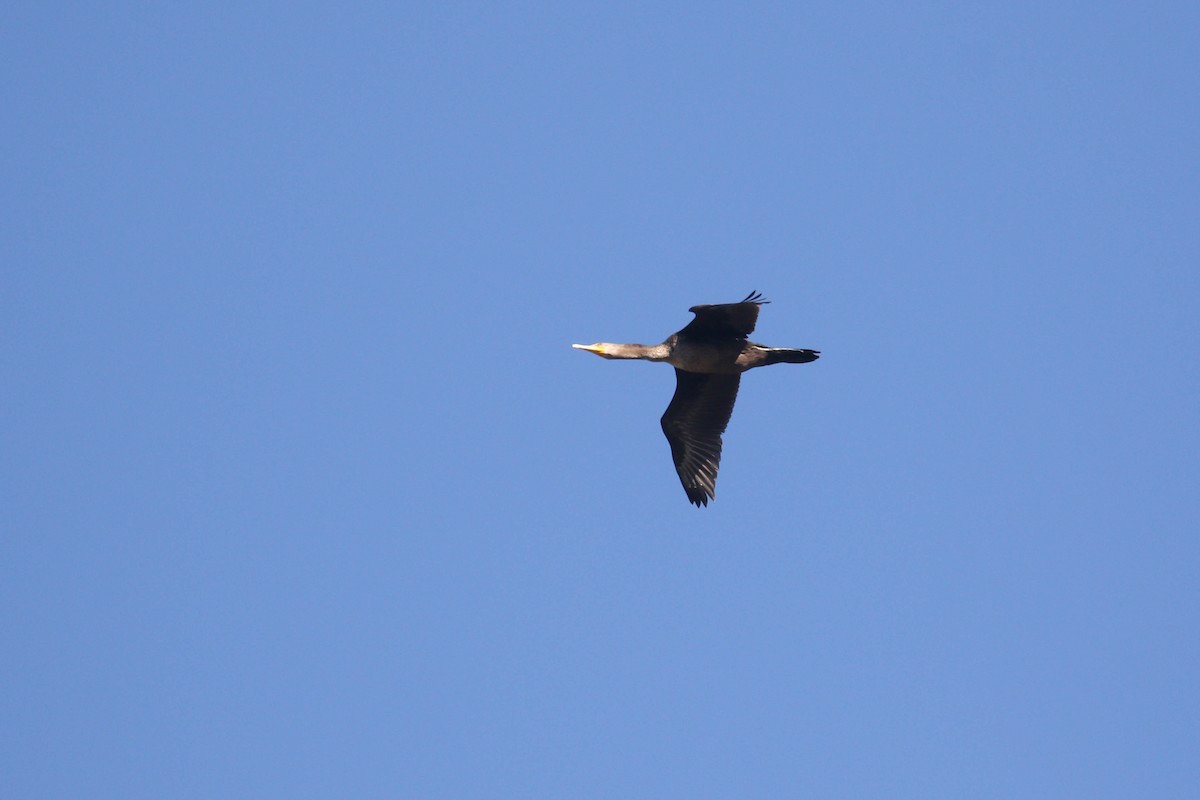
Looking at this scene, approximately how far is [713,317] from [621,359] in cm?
183

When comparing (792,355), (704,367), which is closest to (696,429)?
(704,367)

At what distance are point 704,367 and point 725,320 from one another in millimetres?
1125

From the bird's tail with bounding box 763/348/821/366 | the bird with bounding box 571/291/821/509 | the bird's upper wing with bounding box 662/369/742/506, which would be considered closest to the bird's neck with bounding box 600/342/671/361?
the bird with bounding box 571/291/821/509

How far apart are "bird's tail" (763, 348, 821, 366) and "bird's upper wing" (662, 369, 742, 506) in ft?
4.24

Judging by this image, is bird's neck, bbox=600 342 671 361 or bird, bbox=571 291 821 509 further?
bird's neck, bbox=600 342 671 361

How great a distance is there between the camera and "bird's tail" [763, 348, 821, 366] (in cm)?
2094

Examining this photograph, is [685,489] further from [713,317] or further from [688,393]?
[713,317]

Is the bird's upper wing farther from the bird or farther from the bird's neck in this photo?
the bird's neck

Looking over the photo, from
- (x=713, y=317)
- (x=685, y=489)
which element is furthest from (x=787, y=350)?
(x=685, y=489)

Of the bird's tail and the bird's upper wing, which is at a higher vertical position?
the bird's tail

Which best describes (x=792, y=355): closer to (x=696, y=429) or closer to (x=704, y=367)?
(x=704, y=367)

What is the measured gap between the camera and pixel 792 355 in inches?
827

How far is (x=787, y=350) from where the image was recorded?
2097cm

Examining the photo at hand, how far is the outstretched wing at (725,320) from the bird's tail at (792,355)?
512mm
